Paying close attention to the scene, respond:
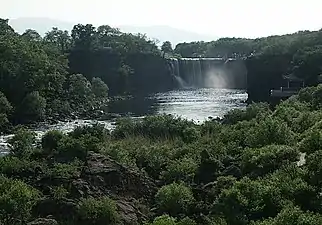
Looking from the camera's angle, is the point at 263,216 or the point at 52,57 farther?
the point at 52,57

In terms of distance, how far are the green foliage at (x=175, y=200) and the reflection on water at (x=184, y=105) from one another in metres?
30.4

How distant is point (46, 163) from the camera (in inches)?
805

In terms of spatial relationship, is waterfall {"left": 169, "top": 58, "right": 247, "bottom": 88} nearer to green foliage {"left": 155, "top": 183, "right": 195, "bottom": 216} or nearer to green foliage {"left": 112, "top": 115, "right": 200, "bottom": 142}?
green foliage {"left": 112, "top": 115, "right": 200, "bottom": 142}

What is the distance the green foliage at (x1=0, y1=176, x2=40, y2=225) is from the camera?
15367mm

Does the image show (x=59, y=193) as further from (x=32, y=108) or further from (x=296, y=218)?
(x=32, y=108)

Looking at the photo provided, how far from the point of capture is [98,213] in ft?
50.8

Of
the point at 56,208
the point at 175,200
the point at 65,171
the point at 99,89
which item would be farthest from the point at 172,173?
the point at 99,89

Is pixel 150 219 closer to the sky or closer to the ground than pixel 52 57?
closer to the ground

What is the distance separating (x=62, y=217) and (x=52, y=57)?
4818cm

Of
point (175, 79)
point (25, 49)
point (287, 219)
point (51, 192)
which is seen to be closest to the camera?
point (287, 219)

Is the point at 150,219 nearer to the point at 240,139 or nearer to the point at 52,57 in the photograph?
the point at 240,139

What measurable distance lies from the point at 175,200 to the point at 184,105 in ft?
146

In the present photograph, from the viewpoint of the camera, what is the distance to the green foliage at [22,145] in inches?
881

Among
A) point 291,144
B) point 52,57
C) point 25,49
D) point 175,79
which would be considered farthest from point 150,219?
point 175,79
